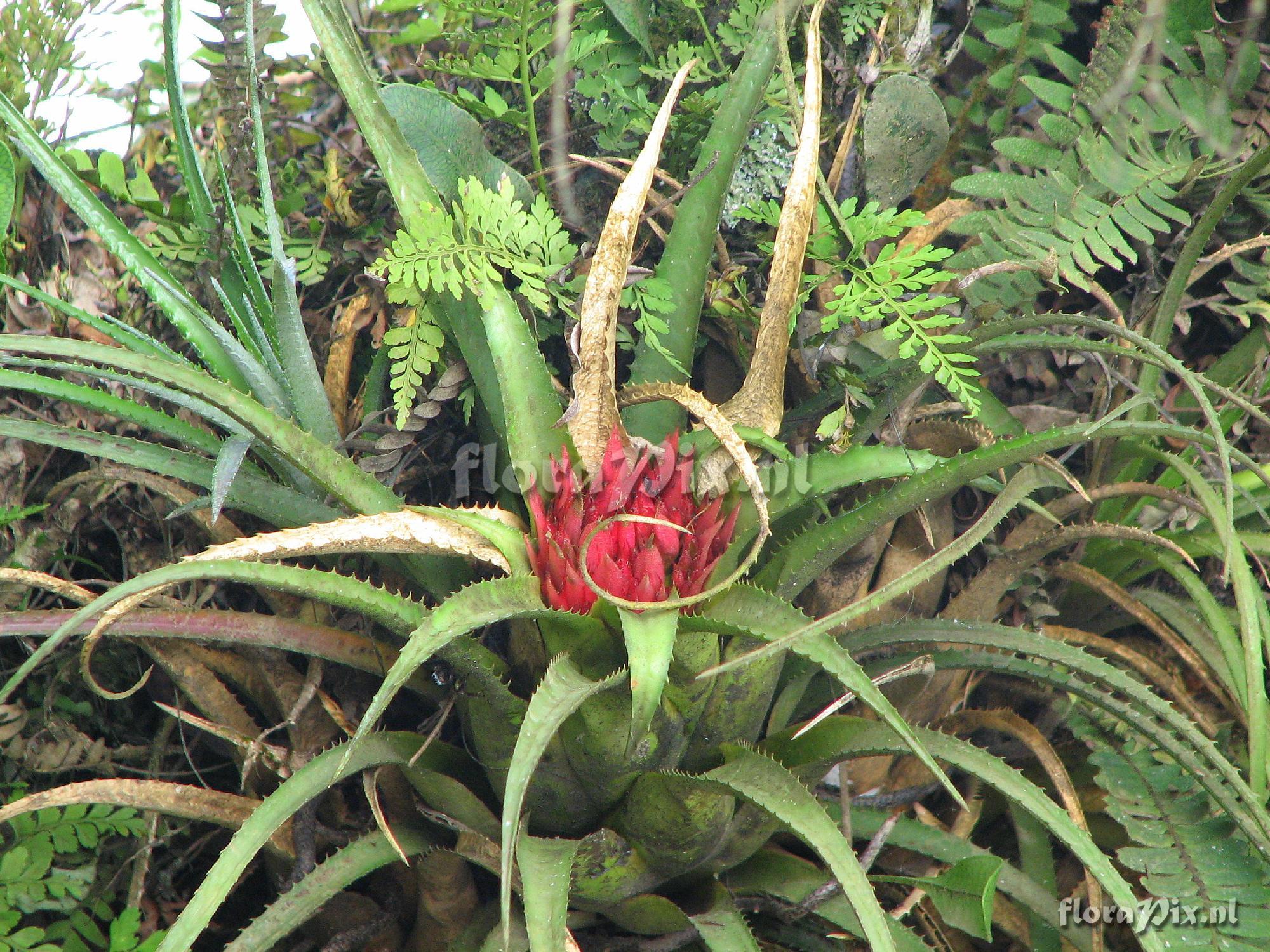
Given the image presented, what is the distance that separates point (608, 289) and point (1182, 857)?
719 millimetres

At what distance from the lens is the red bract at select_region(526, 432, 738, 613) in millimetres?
728

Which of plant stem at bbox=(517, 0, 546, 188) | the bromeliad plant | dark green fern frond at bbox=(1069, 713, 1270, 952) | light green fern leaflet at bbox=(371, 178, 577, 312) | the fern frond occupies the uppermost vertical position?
plant stem at bbox=(517, 0, 546, 188)

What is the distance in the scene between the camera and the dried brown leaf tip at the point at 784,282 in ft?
2.66

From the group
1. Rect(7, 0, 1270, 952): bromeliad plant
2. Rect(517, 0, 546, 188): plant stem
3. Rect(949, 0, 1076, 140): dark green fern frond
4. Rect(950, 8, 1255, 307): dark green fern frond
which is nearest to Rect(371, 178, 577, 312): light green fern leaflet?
Rect(7, 0, 1270, 952): bromeliad plant

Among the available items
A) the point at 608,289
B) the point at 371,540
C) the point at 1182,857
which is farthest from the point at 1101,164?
the point at 371,540

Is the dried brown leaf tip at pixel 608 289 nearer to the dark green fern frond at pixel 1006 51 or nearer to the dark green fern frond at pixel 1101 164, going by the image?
the dark green fern frond at pixel 1101 164

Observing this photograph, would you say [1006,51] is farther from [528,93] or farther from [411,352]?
[411,352]

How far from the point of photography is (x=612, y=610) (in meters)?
0.72

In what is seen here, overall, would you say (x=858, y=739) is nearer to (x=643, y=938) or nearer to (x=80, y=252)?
(x=643, y=938)

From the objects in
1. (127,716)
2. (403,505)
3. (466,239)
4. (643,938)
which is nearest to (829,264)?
(466,239)

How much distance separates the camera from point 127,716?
40.8 inches

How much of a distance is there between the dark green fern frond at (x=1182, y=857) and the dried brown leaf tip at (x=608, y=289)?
1.92 ft

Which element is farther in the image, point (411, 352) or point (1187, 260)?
point (1187, 260)

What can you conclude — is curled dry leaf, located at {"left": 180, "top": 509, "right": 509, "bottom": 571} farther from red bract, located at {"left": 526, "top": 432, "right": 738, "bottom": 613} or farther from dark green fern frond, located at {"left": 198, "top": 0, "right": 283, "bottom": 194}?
dark green fern frond, located at {"left": 198, "top": 0, "right": 283, "bottom": 194}
